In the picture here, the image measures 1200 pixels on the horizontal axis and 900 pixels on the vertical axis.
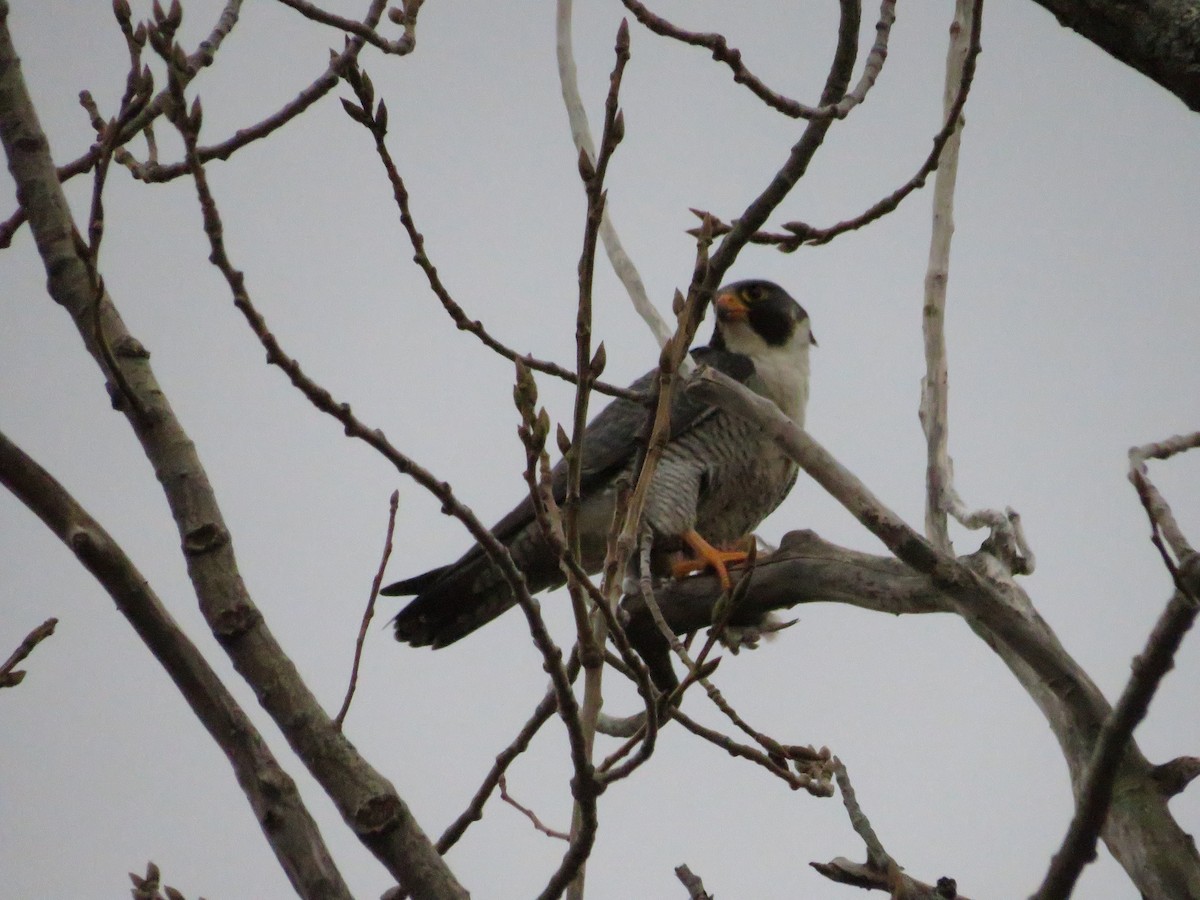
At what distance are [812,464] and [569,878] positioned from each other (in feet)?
3.79

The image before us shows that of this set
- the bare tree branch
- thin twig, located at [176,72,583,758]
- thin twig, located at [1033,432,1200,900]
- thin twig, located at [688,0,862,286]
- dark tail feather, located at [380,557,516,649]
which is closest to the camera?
thin twig, located at [1033,432,1200,900]

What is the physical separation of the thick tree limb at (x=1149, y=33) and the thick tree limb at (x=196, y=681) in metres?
1.59

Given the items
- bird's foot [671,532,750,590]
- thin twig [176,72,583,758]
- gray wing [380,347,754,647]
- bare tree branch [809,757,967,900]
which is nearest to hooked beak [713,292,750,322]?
gray wing [380,347,754,647]

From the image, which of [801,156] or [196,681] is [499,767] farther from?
[801,156]

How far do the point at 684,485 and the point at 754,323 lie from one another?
118cm

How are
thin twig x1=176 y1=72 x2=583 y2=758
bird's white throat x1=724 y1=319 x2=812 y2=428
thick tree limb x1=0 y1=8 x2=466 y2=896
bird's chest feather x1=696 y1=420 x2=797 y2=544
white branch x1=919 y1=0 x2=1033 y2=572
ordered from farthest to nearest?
bird's white throat x1=724 y1=319 x2=812 y2=428 → bird's chest feather x1=696 y1=420 x2=797 y2=544 → white branch x1=919 y1=0 x2=1033 y2=572 → thick tree limb x1=0 y1=8 x2=466 y2=896 → thin twig x1=176 y1=72 x2=583 y2=758

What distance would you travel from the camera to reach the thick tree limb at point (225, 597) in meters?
1.66

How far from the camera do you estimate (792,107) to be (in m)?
2.36

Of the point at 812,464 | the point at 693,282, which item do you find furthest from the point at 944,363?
the point at 693,282

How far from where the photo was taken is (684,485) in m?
5.54

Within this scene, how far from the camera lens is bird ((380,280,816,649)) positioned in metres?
5.26

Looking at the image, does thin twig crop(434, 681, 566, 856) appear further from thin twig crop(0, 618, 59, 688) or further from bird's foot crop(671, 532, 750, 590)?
bird's foot crop(671, 532, 750, 590)

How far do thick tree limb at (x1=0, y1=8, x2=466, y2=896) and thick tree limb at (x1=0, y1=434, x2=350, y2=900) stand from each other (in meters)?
0.04

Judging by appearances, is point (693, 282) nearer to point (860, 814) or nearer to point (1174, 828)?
point (860, 814)
